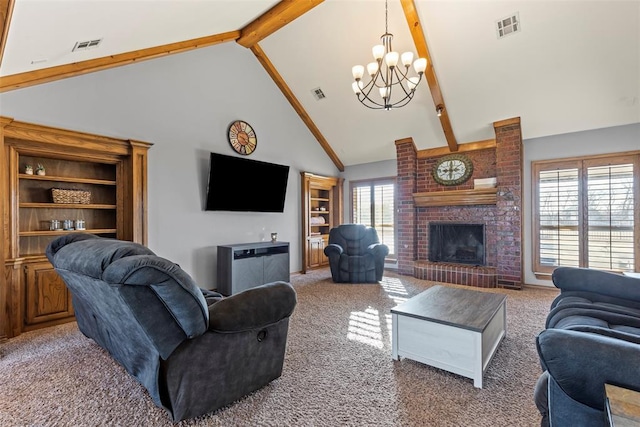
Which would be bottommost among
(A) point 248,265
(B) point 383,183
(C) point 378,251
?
(A) point 248,265

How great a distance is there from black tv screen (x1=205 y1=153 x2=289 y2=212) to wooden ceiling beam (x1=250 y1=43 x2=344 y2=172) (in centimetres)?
130

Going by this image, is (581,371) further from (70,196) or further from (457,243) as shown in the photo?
(457,243)

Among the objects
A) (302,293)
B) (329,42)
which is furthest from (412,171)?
(302,293)

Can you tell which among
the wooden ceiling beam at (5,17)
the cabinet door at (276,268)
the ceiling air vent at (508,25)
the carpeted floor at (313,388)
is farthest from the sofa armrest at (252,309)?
the ceiling air vent at (508,25)

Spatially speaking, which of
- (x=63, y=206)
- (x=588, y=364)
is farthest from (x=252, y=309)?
(x=63, y=206)

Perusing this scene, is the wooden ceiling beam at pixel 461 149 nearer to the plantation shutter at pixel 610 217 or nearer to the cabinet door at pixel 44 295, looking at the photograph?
the plantation shutter at pixel 610 217

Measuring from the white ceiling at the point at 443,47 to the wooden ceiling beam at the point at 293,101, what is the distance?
103 millimetres

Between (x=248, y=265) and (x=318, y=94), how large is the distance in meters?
3.25

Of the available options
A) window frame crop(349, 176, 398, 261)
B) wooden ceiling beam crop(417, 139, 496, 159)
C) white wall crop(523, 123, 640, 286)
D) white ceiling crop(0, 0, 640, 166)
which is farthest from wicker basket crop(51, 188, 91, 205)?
white wall crop(523, 123, 640, 286)

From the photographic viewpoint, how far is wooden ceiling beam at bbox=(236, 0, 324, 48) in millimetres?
3650

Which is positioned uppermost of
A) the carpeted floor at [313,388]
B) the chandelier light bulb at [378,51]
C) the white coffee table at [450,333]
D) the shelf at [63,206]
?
the chandelier light bulb at [378,51]

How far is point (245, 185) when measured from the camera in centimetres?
479

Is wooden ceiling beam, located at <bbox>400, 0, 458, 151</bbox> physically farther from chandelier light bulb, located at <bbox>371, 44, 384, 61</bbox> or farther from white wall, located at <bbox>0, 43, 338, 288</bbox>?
white wall, located at <bbox>0, 43, 338, 288</bbox>

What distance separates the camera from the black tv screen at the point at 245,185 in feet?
14.5
